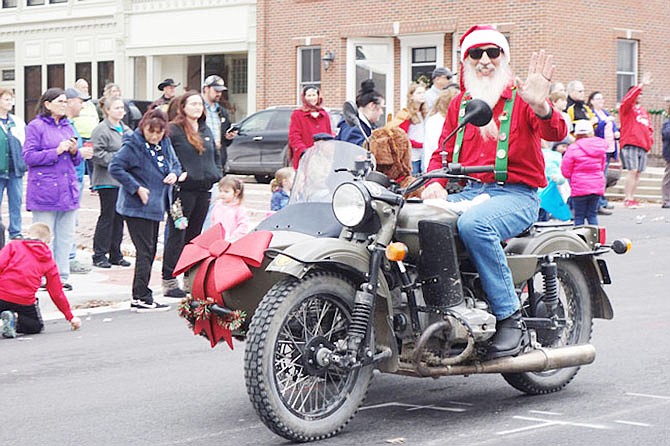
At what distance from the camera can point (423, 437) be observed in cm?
606

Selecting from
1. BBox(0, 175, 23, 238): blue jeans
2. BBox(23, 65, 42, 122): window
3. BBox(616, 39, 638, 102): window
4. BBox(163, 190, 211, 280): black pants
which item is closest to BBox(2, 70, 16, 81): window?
BBox(23, 65, 42, 122): window

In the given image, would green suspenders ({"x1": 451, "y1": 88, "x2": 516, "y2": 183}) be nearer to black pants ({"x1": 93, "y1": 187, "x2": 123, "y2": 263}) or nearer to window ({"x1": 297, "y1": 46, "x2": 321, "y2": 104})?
black pants ({"x1": 93, "y1": 187, "x2": 123, "y2": 263})

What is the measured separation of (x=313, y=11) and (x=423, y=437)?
27.3 metres

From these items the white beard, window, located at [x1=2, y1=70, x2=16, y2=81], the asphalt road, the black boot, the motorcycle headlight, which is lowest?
the asphalt road

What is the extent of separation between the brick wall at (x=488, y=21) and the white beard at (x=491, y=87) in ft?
70.5

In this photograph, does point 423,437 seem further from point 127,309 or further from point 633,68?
point 633,68

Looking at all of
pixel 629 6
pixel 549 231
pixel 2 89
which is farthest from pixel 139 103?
pixel 549 231

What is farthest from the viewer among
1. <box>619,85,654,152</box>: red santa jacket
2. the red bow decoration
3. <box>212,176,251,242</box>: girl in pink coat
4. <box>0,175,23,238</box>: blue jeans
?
<box>619,85,654,152</box>: red santa jacket

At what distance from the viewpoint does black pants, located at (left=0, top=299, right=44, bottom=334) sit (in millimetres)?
9734

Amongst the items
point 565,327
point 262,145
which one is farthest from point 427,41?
point 565,327

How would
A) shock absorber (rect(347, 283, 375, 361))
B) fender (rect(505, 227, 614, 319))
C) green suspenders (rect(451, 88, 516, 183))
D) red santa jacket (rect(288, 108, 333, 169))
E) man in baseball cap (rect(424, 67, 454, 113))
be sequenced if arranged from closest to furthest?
shock absorber (rect(347, 283, 375, 361))
green suspenders (rect(451, 88, 516, 183))
fender (rect(505, 227, 614, 319))
red santa jacket (rect(288, 108, 333, 169))
man in baseball cap (rect(424, 67, 454, 113))

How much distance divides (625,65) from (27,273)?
23138 mm

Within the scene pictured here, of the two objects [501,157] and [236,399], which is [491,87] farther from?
[236,399]

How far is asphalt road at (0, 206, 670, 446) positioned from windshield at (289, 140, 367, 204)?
3.93 ft
